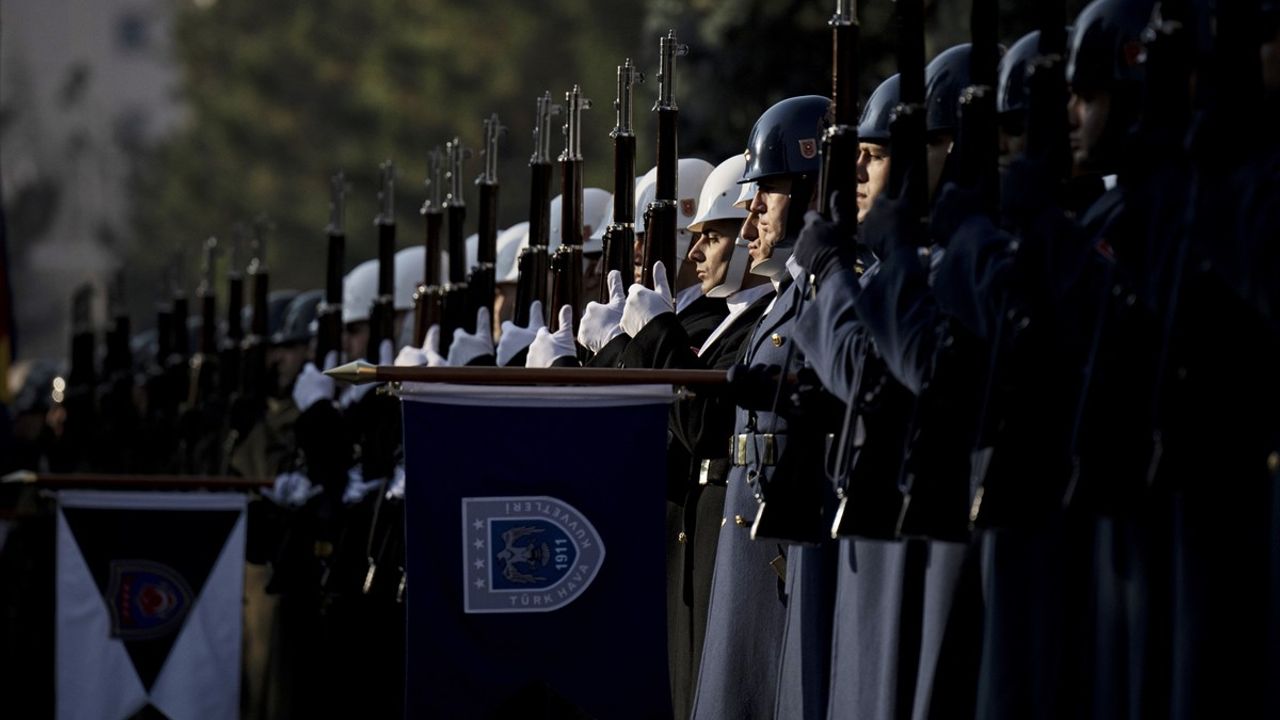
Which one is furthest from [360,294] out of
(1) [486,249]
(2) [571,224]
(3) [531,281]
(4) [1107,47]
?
(4) [1107,47]

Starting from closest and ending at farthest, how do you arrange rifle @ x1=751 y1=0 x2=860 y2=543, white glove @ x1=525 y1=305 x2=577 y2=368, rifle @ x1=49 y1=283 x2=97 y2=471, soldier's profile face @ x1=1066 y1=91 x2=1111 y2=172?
1. soldier's profile face @ x1=1066 y1=91 x2=1111 y2=172
2. rifle @ x1=751 y1=0 x2=860 y2=543
3. white glove @ x1=525 y1=305 x2=577 y2=368
4. rifle @ x1=49 y1=283 x2=97 y2=471

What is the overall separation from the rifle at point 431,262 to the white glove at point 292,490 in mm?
971

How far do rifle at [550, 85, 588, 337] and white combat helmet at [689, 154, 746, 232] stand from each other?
2.21ft

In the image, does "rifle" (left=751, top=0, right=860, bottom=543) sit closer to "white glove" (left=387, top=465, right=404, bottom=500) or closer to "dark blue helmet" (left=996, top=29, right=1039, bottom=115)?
"dark blue helmet" (left=996, top=29, right=1039, bottom=115)

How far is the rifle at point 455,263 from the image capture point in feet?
35.7

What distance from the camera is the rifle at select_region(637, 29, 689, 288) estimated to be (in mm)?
8492

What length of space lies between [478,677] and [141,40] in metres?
52.8

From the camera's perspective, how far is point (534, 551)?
275 inches

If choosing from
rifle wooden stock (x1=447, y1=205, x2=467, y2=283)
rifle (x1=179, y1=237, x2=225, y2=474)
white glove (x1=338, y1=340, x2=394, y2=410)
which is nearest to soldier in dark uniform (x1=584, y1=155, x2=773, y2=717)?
rifle wooden stock (x1=447, y1=205, x2=467, y2=283)

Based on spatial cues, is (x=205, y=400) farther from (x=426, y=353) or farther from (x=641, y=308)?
(x=641, y=308)

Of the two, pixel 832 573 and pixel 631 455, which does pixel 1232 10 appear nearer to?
pixel 832 573

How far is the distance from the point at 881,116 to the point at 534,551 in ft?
5.19

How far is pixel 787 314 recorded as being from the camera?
7.07 meters

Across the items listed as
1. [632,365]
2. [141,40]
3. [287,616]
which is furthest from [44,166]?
[632,365]
